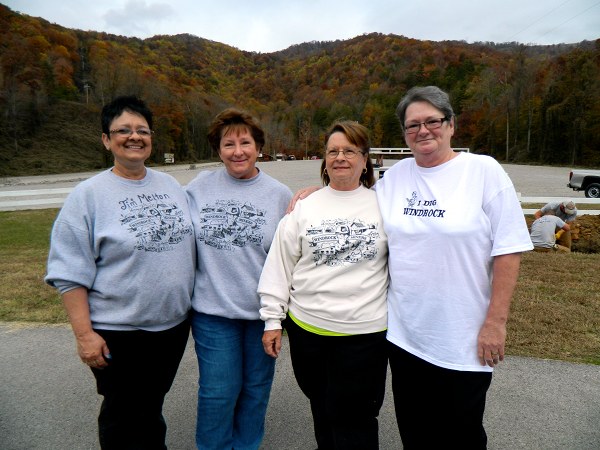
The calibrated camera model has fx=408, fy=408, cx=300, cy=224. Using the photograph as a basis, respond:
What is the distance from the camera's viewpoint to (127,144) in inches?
80.8

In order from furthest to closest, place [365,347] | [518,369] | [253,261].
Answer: [518,369], [253,261], [365,347]

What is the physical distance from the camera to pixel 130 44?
104 m

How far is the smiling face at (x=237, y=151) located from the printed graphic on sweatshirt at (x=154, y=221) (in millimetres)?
372

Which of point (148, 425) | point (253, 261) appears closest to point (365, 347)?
point (253, 261)

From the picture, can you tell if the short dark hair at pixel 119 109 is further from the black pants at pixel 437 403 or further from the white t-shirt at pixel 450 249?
the black pants at pixel 437 403

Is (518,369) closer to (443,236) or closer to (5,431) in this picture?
(443,236)

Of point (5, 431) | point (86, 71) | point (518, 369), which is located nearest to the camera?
point (5, 431)

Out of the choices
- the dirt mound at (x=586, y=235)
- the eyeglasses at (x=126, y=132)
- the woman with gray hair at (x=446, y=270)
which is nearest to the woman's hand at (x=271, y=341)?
the woman with gray hair at (x=446, y=270)

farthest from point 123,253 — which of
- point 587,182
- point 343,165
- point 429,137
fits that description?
point 587,182

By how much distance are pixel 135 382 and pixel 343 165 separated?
157cm

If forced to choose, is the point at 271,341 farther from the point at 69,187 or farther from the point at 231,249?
the point at 69,187

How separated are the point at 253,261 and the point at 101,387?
1.00 meters

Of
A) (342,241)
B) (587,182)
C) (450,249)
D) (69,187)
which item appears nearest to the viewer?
(450,249)

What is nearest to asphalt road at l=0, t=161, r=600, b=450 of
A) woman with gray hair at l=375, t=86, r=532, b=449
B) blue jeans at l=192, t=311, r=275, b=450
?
blue jeans at l=192, t=311, r=275, b=450
